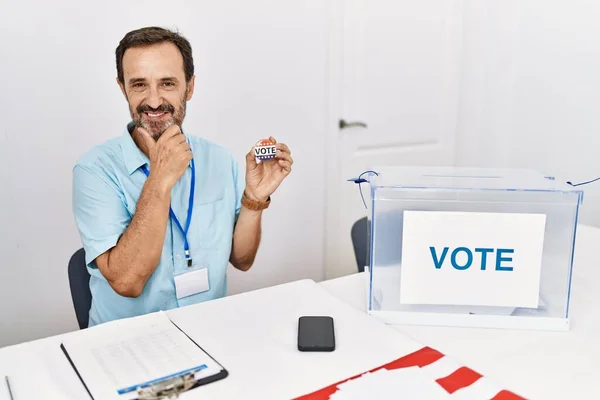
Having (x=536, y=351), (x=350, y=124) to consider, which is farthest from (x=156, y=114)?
(x=350, y=124)

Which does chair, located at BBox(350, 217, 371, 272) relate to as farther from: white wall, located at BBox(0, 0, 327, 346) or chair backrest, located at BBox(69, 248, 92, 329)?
chair backrest, located at BBox(69, 248, 92, 329)

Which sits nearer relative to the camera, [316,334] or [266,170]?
[316,334]

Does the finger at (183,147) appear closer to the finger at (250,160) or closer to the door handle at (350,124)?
the finger at (250,160)

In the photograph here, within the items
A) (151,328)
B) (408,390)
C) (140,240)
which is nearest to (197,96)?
(140,240)

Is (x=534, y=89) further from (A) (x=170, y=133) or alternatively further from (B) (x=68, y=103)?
(B) (x=68, y=103)

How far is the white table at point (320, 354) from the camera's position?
958 mm

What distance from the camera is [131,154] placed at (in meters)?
1.45

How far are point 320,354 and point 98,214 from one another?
2.16 ft

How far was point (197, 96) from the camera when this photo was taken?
6.07ft

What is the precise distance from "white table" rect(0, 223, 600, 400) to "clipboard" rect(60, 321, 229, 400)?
0.04 ft

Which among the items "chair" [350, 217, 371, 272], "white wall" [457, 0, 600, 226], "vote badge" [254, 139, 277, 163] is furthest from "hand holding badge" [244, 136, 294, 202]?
"white wall" [457, 0, 600, 226]

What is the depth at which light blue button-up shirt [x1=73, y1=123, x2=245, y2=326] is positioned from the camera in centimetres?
138

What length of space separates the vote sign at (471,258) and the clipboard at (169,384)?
0.45m

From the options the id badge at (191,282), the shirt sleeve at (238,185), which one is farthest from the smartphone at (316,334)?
the shirt sleeve at (238,185)
